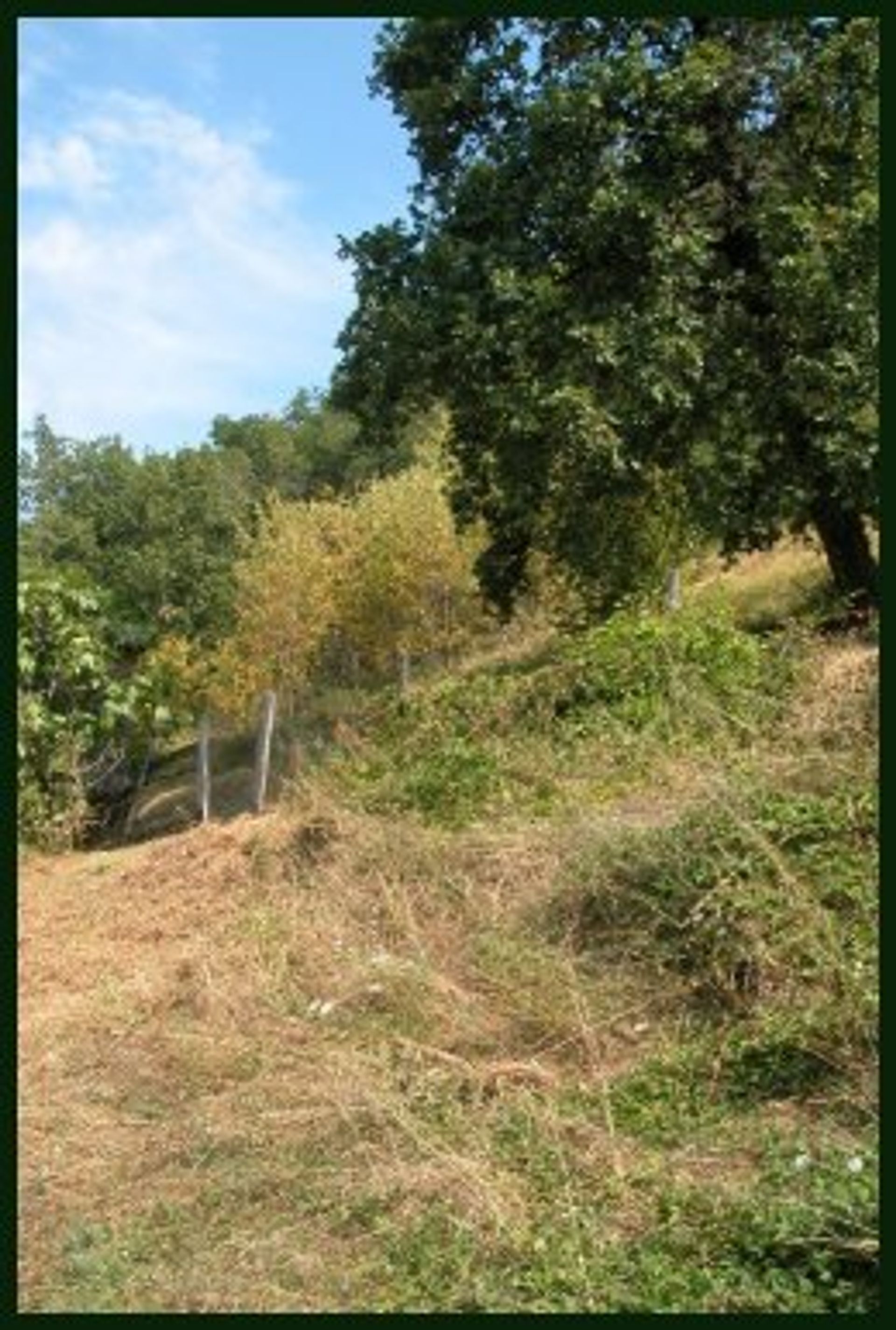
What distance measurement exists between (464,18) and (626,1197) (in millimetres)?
15133

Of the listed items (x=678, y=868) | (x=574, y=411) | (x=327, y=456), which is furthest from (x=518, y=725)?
(x=327, y=456)

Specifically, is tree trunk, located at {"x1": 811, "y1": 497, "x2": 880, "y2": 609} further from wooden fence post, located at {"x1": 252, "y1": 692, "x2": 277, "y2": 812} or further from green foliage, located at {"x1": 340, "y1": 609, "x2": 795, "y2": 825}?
wooden fence post, located at {"x1": 252, "y1": 692, "x2": 277, "y2": 812}

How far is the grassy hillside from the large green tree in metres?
3.63

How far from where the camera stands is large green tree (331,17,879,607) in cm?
1560

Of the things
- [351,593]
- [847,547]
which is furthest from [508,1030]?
[351,593]

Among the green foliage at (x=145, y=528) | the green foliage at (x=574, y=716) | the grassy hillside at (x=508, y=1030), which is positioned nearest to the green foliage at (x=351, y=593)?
the green foliage at (x=145, y=528)

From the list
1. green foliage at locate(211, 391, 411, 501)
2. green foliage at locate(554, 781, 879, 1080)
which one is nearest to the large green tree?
green foliage at locate(554, 781, 879, 1080)

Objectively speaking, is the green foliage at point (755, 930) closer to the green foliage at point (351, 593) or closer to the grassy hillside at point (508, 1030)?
the grassy hillside at point (508, 1030)

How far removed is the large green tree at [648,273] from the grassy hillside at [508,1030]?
3633 mm

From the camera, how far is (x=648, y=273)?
1611 centimetres

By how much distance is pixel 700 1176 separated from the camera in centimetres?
609
